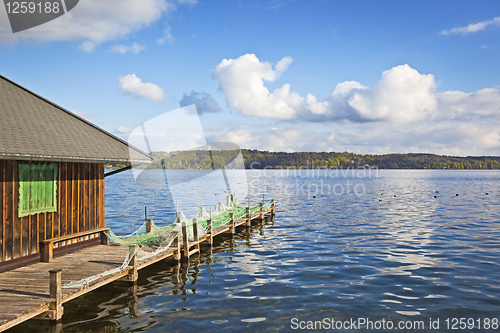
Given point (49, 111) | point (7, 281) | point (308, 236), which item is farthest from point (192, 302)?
point (308, 236)

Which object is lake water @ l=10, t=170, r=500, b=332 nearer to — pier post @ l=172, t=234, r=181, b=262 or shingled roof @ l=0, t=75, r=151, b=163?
pier post @ l=172, t=234, r=181, b=262

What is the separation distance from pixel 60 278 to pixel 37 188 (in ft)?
16.2

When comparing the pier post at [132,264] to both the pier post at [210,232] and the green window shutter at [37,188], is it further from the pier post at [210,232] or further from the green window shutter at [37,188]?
the pier post at [210,232]

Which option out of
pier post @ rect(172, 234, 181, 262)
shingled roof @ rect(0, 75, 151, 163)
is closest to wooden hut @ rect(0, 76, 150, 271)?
shingled roof @ rect(0, 75, 151, 163)

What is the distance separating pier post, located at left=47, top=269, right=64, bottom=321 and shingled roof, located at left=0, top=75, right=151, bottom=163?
403cm

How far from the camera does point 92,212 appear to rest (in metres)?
16.8

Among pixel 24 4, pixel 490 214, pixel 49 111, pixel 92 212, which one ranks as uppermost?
pixel 24 4

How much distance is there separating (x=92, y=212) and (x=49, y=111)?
16.3 feet

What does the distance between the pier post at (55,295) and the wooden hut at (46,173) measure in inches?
135

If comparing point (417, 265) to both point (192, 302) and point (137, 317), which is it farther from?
point (137, 317)

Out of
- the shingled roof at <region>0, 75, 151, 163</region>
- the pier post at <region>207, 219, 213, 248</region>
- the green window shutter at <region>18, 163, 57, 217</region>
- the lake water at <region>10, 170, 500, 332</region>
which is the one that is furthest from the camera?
the pier post at <region>207, 219, 213, 248</region>

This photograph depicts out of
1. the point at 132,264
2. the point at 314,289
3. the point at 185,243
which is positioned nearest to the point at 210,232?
the point at 185,243

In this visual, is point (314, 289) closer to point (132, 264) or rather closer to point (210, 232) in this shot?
point (132, 264)

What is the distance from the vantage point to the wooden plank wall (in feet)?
40.8
